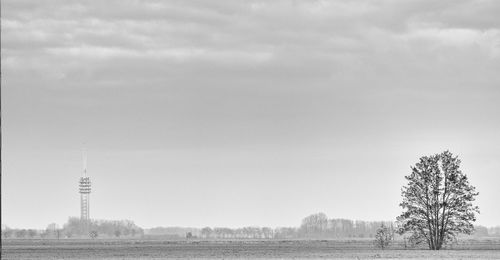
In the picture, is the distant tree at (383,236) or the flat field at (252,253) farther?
the distant tree at (383,236)

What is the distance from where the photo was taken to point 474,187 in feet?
317

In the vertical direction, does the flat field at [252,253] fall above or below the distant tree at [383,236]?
below

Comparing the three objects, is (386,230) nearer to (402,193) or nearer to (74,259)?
(402,193)

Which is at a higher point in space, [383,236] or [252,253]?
[383,236]

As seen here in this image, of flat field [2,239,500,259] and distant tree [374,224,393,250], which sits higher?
distant tree [374,224,393,250]

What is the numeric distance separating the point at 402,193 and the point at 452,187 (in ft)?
17.8

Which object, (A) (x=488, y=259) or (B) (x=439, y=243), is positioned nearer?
(A) (x=488, y=259)

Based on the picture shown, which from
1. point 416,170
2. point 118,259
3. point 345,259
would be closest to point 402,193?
point 416,170

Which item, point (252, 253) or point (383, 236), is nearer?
point (252, 253)

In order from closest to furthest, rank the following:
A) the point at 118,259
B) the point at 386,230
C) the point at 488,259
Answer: the point at 488,259
the point at 118,259
the point at 386,230

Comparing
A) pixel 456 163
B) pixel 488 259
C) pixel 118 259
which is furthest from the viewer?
pixel 456 163

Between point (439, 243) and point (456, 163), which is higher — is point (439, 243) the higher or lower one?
the lower one

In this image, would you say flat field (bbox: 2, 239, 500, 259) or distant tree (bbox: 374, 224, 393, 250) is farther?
distant tree (bbox: 374, 224, 393, 250)

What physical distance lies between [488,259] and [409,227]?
111ft
